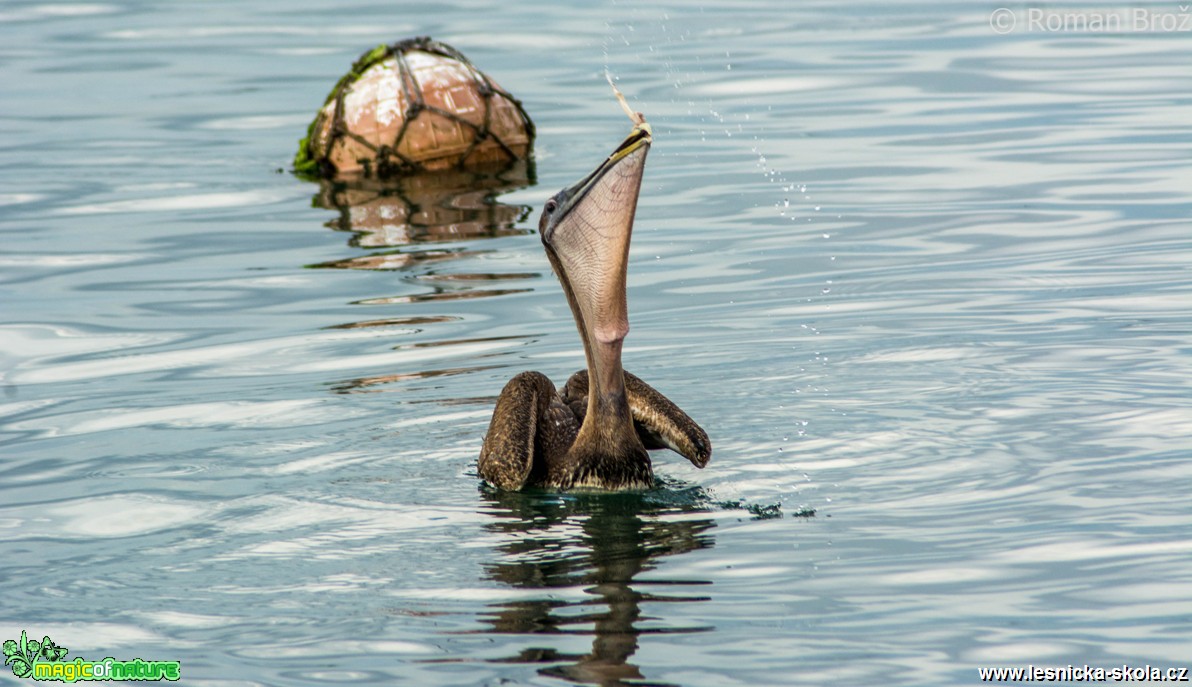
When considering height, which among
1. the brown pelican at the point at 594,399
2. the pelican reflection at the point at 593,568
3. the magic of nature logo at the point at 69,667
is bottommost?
the magic of nature logo at the point at 69,667

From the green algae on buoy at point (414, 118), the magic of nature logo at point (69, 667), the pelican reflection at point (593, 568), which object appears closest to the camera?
the pelican reflection at point (593, 568)

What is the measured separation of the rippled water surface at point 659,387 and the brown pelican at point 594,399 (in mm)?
170

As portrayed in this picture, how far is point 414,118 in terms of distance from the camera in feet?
51.0

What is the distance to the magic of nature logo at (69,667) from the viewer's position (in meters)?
5.91

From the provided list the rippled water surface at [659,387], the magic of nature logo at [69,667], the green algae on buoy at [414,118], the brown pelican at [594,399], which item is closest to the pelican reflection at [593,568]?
the rippled water surface at [659,387]

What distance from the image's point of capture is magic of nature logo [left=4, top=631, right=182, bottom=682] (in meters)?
5.91

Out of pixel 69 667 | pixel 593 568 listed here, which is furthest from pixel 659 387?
pixel 69 667

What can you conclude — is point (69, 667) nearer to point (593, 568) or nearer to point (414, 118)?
point (593, 568)

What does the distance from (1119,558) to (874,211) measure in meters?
7.65

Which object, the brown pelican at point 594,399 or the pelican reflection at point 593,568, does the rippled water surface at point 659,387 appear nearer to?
the pelican reflection at point 593,568

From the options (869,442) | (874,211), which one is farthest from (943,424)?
(874,211)

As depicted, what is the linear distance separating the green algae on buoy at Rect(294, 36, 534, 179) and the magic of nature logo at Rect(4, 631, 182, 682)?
9630 mm

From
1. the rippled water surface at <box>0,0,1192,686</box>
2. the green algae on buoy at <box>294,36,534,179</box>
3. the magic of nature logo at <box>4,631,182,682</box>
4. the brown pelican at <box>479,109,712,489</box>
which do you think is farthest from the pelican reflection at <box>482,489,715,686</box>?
the green algae on buoy at <box>294,36,534,179</box>

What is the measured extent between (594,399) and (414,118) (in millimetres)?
8375
